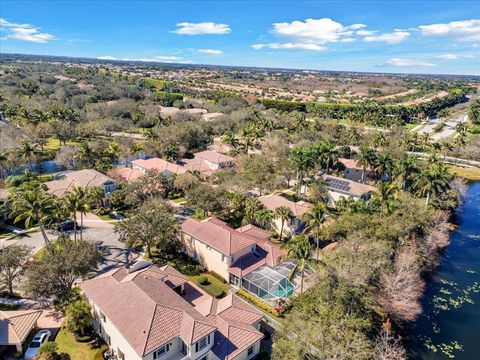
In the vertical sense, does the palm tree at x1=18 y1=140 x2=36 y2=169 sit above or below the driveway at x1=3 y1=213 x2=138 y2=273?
above

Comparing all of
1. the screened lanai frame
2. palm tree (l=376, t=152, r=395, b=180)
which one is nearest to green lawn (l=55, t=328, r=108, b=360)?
the screened lanai frame

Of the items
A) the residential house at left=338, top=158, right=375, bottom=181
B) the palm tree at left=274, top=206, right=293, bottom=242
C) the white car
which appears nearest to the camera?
the white car

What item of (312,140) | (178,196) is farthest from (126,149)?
(312,140)

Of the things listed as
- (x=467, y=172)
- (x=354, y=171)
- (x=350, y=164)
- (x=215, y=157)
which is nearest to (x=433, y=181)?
(x=354, y=171)

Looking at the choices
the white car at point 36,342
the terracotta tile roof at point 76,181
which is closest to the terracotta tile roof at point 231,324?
the white car at point 36,342

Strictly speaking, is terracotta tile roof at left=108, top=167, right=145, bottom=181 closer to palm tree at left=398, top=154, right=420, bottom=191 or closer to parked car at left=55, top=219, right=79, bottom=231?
parked car at left=55, top=219, right=79, bottom=231

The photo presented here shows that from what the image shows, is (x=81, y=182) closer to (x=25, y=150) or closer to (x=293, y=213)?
(x=25, y=150)
